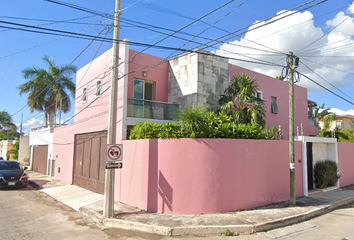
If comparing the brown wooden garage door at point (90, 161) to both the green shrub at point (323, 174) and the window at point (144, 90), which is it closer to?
the window at point (144, 90)

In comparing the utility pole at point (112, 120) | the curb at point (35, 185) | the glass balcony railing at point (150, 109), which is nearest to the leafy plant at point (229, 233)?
the utility pole at point (112, 120)

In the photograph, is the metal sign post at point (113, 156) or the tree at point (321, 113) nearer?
the metal sign post at point (113, 156)

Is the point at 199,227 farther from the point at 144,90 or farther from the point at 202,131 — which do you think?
the point at 144,90

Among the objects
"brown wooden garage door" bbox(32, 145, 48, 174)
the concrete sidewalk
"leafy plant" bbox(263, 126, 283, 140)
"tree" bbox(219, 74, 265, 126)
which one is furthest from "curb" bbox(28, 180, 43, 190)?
"leafy plant" bbox(263, 126, 283, 140)

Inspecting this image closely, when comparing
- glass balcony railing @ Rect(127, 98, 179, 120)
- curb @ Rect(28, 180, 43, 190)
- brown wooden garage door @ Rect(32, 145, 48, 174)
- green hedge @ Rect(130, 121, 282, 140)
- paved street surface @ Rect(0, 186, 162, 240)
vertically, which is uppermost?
glass balcony railing @ Rect(127, 98, 179, 120)

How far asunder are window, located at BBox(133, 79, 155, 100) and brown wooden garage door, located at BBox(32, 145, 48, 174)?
42.4ft

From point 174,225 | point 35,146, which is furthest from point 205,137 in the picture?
point 35,146

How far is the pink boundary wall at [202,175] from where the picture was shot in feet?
25.5

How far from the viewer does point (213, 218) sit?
7.18 meters

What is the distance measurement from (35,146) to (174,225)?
2248 centimetres

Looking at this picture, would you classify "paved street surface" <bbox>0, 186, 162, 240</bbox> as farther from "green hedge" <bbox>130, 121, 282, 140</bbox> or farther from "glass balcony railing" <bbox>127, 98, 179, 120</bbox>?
"glass balcony railing" <bbox>127, 98, 179, 120</bbox>

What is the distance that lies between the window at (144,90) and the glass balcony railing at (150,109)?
1.35 meters

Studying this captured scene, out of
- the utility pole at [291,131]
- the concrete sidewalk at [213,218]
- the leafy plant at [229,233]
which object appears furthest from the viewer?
the utility pole at [291,131]

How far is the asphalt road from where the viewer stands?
618 centimetres
